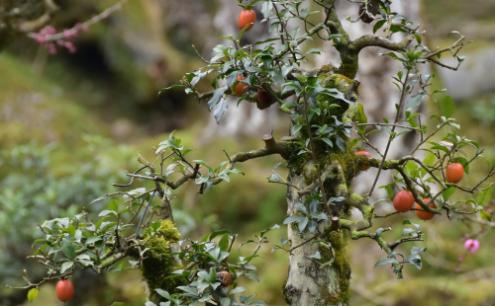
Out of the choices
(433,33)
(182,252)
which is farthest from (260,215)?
(433,33)

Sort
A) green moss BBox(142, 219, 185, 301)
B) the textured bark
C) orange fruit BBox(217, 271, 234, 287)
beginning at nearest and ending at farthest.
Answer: orange fruit BBox(217, 271, 234, 287) → green moss BBox(142, 219, 185, 301) → the textured bark

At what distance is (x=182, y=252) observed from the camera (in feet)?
6.03

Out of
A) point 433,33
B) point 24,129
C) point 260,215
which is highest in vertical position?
point 433,33

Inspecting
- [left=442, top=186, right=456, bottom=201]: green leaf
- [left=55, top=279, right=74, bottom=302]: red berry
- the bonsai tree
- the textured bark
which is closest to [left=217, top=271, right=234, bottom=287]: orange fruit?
the bonsai tree

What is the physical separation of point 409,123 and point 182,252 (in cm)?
67

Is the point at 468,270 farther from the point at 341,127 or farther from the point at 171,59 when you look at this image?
the point at 171,59

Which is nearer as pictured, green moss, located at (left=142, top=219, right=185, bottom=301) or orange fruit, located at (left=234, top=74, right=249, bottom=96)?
orange fruit, located at (left=234, top=74, right=249, bottom=96)

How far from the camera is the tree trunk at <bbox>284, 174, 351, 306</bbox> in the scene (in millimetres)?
1813

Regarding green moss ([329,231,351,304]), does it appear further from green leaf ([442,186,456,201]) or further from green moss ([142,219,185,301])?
green moss ([142,219,185,301])

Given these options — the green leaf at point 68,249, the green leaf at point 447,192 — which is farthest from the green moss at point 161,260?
the green leaf at point 447,192

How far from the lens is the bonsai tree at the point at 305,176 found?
1679 millimetres

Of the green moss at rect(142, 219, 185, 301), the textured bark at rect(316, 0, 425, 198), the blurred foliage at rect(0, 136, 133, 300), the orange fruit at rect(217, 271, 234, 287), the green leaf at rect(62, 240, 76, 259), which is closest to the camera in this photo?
the green leaf at rect(62, 240, 76, 259)

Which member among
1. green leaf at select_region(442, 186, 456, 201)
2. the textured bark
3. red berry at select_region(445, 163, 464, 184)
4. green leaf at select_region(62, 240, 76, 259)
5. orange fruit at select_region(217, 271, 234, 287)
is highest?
the textured bark

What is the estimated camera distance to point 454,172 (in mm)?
1727
